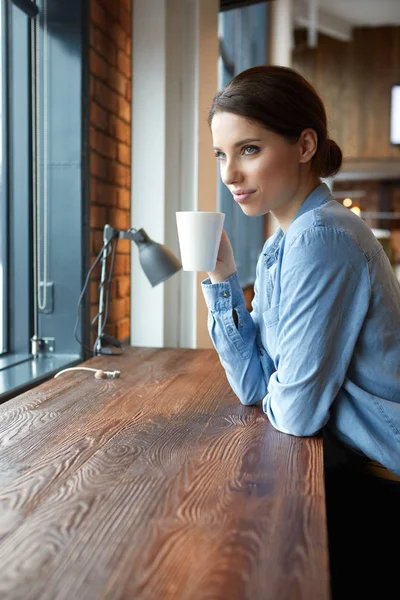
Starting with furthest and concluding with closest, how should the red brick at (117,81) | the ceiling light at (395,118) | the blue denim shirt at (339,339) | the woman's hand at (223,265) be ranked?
the ceiling light at (395,118) < the red brick at (117,81) < the woman's hand at (223,265) < the blue denim shirt at (339,339)

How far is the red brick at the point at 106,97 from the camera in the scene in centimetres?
257

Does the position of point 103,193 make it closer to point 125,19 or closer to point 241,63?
point 125,19

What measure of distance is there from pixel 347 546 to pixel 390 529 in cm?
9

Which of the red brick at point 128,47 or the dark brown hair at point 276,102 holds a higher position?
the red brick at point 128,47

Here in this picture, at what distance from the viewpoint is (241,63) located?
A: 579cm

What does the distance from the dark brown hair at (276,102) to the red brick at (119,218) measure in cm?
138

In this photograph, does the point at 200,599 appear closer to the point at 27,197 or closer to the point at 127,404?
the point at 127,404

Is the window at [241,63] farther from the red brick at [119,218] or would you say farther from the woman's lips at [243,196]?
the woman's lips at [243,196]

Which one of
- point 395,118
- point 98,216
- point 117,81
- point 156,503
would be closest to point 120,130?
point 117,81

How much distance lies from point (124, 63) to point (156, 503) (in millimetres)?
2372

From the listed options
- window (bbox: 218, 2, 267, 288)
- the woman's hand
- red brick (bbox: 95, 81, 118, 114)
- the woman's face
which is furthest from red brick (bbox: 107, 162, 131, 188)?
window (bbox: 218, 2, 267, 288)

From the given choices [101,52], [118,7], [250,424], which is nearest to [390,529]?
[250,424]

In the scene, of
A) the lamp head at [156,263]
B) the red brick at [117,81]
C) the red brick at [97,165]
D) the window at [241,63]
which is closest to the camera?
the lamp head at [156,263]

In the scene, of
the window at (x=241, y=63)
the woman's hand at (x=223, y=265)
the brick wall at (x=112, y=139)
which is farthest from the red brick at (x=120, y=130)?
the window at (x=241, y=63)
